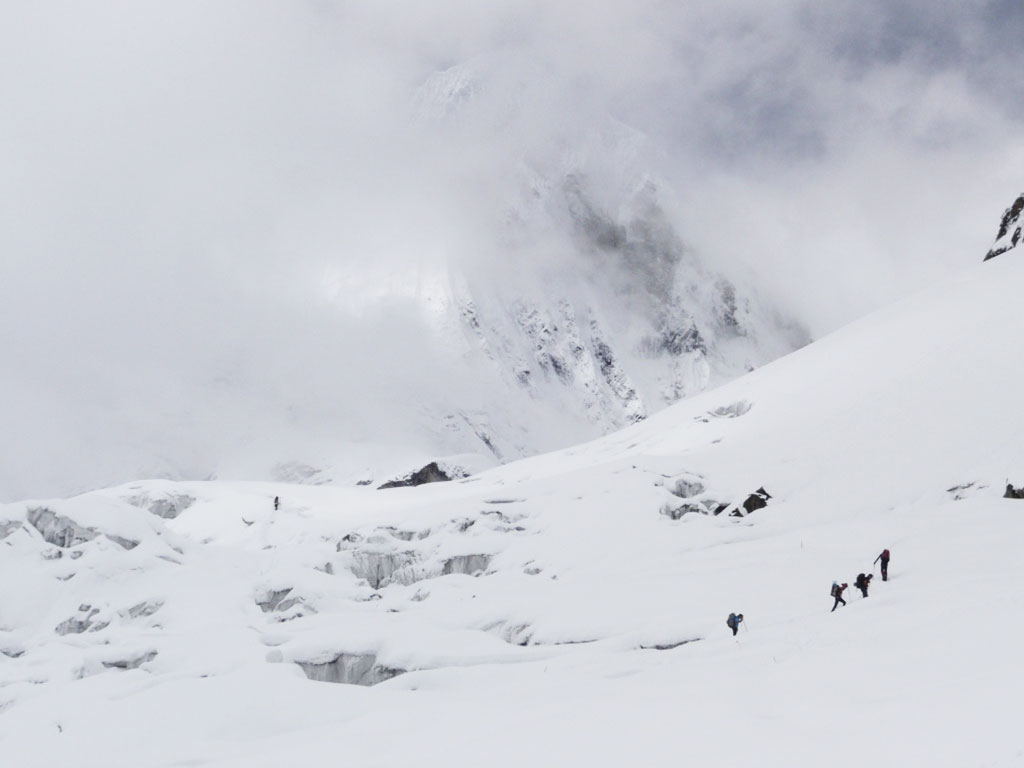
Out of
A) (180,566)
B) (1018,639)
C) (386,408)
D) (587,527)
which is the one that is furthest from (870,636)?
(386,408)

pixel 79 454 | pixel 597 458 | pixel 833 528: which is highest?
pixel 79 454

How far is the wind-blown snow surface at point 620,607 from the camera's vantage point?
15.5m

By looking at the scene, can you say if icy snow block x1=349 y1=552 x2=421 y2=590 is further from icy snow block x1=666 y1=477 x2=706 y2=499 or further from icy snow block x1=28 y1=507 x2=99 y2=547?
icy snow block x1=666 y1=477 x2=706 y2=499

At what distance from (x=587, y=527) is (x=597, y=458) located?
30.9m

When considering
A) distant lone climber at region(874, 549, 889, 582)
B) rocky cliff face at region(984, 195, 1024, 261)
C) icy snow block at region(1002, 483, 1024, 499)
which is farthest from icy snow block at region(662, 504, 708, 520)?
rocky cliff face at region(984, 195, 1024, 261)

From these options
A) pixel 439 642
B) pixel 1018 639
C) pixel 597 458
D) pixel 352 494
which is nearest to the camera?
pixel 1018 639

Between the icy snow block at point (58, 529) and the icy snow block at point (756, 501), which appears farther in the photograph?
the icy snow block at point (58, 529)

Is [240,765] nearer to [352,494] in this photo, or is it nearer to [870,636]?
[870,636]

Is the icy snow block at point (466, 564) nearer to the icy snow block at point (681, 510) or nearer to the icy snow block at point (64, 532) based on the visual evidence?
the icy snow block at point (681, 510)

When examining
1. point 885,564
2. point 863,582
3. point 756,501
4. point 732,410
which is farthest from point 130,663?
point 732,410

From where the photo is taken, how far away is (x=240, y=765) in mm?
17156

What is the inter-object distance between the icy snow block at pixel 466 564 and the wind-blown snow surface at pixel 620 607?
0.16m

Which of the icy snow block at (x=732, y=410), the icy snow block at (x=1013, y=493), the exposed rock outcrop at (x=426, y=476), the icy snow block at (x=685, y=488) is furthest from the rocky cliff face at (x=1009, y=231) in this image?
the exposed rock outcrop at (x=426, y=476)

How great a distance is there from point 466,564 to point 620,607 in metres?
21.5
